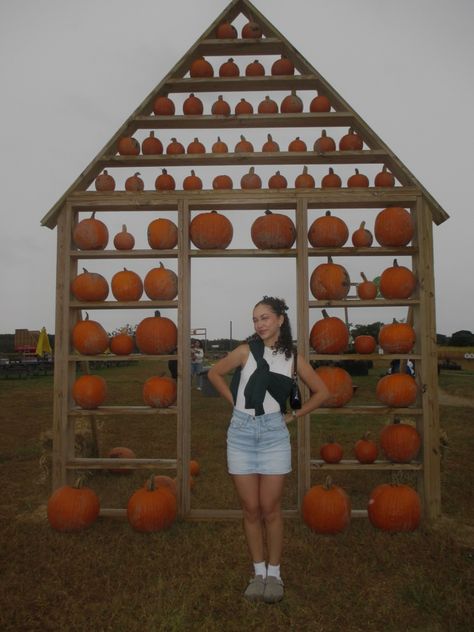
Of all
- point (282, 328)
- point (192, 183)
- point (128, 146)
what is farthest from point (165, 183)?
point (282, 328)

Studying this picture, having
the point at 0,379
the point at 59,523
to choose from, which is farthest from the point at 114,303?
the point at 0,379

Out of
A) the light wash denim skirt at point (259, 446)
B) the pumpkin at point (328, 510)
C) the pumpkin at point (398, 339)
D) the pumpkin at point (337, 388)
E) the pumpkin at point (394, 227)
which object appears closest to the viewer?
the light wash denim skirt at point (259, 446)

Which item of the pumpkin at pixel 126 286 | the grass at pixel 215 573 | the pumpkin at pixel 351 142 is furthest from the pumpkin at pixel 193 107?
the grass at pixel 215 573

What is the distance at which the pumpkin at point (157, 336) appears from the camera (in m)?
5.39

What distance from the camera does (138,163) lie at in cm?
575

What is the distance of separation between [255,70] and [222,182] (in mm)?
1360

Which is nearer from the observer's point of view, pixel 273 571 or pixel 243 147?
pixel 273 571

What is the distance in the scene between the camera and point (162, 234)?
218 inches

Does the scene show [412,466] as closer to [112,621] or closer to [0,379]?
[112,621]

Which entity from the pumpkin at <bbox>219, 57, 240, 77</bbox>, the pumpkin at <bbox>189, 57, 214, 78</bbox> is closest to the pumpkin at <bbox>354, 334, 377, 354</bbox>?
the pumpkin at <bbox>219, 57, 240, 77</bbox>

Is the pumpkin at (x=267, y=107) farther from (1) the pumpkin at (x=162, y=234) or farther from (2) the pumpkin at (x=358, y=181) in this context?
(1) the pumpkin at (x=162, y=234)

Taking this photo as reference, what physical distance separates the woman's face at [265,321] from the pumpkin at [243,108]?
9.68 ft

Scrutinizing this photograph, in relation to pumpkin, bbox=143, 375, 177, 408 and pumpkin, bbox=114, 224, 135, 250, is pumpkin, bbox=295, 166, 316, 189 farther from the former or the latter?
pumpkin, bbox=143, 375, 177, 408

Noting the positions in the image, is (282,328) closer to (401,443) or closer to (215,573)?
(215,573)
